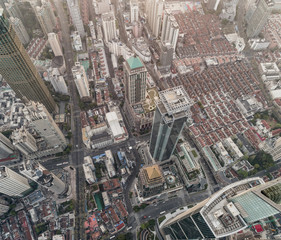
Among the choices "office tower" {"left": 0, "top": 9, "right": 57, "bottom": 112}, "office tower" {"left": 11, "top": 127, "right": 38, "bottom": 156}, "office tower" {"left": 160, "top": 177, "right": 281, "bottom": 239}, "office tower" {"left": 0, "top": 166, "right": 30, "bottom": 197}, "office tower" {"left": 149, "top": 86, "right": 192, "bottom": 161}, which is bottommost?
"office tower" {"left": 160, "top": 177, "right": 281, "bottom": 239}

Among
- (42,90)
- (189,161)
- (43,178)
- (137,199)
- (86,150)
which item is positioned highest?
(42,90)

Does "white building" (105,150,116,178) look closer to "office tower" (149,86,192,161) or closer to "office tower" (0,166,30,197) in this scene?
"office tower" (149,86,192,161)

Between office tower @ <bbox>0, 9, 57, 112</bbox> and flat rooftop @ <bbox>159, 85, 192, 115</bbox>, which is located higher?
office tower @ <bbox>0, 9, 57, 112</bbox>

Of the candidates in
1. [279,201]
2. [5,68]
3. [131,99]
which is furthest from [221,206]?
[5,68]

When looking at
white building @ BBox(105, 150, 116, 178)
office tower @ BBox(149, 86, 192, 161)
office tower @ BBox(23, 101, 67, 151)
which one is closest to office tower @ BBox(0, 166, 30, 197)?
office tower @ BBox(23, 101, 67, 151)

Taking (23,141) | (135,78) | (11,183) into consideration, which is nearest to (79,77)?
(135,78)

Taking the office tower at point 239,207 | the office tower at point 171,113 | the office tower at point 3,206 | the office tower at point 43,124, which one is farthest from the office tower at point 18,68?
the office tower at point 239,207

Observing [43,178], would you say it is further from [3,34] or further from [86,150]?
[3,34]
